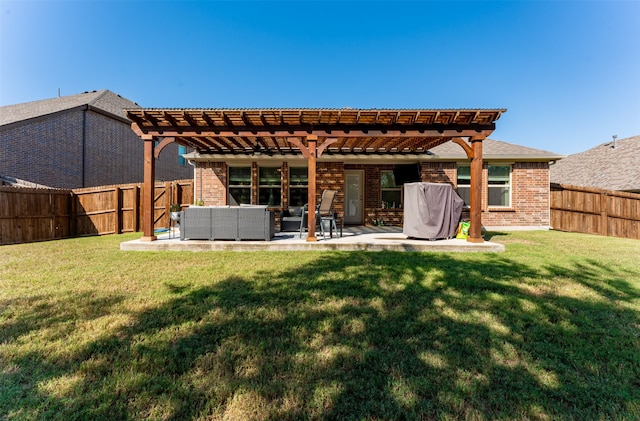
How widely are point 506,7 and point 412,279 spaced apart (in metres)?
11.7

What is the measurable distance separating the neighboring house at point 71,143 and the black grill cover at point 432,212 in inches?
582

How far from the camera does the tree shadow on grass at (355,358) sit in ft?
5.15

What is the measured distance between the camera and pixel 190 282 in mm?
3748

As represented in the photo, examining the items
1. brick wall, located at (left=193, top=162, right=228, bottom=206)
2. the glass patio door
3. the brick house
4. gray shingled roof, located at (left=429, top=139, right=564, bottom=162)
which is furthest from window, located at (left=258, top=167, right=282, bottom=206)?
gray shingled roof, located at (left=429, top=139, right=564, bottom=162)

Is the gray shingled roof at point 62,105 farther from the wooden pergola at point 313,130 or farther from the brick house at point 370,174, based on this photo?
the wooden pergola at point 313,130

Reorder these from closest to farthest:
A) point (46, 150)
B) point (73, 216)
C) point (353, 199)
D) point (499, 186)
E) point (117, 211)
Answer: point (73, 216)
point (117, 211)
point (499, 186)
point (353, 199)
point (46, 150)

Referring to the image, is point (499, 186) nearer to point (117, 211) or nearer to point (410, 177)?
point (410, 177)

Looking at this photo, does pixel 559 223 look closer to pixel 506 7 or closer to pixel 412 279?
pixel 506 7

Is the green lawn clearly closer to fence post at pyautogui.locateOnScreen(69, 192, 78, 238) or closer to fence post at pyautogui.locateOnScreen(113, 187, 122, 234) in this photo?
fence post at pyautogui.locateOnScreen(113, 187, 122, 234)

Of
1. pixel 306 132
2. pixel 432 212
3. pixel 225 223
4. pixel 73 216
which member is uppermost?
pixel 306 132

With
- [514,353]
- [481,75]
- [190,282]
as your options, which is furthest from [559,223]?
[190,282]

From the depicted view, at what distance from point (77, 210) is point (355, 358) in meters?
10.6

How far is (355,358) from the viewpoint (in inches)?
80.0

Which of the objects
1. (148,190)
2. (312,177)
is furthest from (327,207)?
(148,190)
